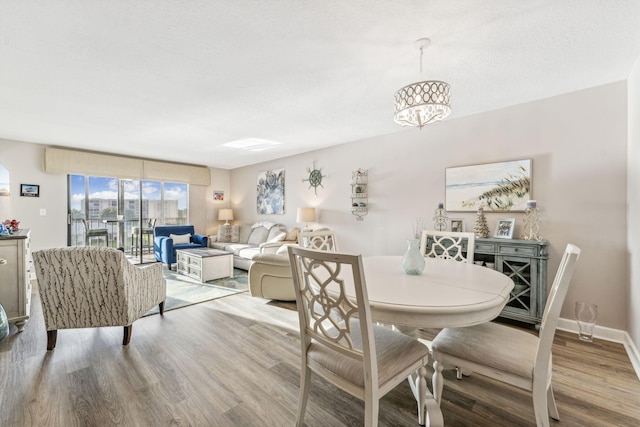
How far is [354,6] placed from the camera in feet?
5.02

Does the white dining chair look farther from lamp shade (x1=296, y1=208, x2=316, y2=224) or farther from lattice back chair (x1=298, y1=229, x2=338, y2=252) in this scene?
lamp shade (x1=296, y1=208, x2=316, y2=224)

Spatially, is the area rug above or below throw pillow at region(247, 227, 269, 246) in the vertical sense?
below

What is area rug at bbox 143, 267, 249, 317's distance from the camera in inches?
134

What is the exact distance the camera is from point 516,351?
1.35 metres

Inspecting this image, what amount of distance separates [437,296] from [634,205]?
2.22 metres

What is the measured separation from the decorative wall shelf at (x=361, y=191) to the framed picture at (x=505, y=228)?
6.06 ft

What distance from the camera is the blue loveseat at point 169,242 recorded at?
5.08 metres

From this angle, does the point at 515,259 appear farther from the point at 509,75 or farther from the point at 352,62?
the point at 352,62

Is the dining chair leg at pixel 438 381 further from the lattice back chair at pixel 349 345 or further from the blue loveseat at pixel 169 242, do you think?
the blue loveseat at pixel 169 242

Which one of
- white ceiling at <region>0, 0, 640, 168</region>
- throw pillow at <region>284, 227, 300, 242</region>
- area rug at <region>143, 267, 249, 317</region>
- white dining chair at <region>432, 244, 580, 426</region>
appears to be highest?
white ceiling at <region>0, 0, 640, 168</region>

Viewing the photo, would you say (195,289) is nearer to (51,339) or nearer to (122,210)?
(51,339)

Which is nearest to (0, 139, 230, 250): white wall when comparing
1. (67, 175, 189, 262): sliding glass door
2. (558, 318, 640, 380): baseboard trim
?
(67, 175, 189, 262): sliding glass door

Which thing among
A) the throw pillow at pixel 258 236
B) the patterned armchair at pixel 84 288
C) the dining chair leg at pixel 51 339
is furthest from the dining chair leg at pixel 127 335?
the throw pillow at pixel 258 236

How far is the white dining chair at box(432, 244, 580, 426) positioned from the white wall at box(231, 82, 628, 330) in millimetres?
1754
